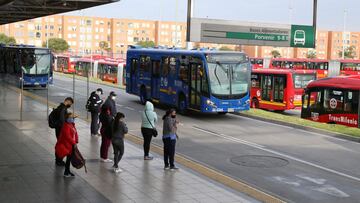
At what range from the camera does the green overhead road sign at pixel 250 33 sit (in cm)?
2933

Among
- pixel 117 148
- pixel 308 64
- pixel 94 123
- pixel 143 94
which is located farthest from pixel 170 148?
pixel 308 64

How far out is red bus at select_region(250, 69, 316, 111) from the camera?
28.2m

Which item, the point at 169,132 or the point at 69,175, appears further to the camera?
the point at 169,132

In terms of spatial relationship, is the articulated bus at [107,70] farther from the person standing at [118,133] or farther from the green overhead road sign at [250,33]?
the person standing at [118,133]

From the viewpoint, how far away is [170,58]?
24562 millimetres

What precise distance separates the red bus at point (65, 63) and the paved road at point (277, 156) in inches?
1973

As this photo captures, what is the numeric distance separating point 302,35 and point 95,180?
25153 millimetres

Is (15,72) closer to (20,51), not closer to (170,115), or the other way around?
(20,51)

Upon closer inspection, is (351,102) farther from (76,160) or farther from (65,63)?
(65,63)

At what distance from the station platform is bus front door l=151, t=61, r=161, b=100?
1138 centimetres

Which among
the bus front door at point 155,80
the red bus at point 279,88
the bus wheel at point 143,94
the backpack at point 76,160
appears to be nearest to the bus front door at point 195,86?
the bus front door at point 155,80

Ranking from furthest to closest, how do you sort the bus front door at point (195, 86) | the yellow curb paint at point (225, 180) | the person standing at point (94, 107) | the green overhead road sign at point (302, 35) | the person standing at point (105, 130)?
the green overhead road sign at point (302, 35) < the bus front door at point (195, 86) < the person standing at point (94, 107) < the person standing at point (105, 130) < the yellow curb paint at point (225, 180)

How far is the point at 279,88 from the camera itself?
28.7 meters

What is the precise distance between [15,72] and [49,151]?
26.7 meters
